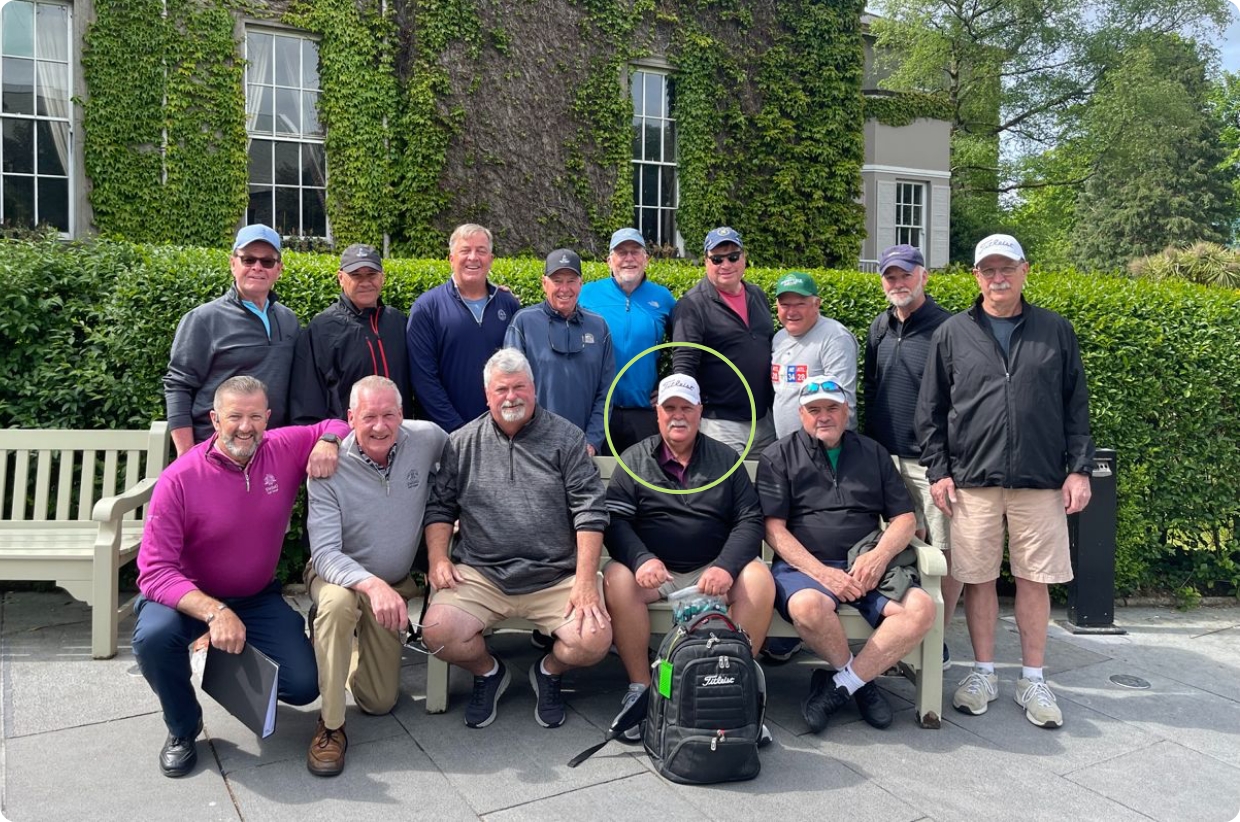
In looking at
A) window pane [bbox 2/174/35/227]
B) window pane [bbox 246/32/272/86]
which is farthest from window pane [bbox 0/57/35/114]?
window pane [bbox 246/32/272/86]

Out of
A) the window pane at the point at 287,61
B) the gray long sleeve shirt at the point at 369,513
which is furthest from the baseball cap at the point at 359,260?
the window pane at the point at 287,61

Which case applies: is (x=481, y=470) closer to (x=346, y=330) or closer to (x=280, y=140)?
(x=346, y=330)

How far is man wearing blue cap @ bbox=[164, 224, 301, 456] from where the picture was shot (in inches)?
191

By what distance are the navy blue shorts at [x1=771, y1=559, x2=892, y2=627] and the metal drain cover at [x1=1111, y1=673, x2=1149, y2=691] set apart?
1660 millimetres

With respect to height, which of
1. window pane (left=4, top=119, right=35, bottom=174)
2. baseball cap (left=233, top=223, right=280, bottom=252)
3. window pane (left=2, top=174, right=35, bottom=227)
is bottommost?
baseball cap (left=233, top=223, right=280, bottom=252)

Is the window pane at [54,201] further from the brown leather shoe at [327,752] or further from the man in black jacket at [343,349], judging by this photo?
the brown leather shoe at [327,752]

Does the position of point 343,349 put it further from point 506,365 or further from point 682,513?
point 682,513

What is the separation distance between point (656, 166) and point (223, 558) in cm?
1192

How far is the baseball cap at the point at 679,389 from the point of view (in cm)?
454

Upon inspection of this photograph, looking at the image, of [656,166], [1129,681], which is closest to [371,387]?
[1129,681]

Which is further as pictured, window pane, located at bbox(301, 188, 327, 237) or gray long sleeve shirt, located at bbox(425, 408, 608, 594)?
window pane, located at bbox(301, 188, 327, 237)

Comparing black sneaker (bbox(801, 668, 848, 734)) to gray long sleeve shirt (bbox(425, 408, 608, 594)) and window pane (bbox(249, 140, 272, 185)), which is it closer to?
gray long sleeve shirt (bbox(425, 408, 608, 594))

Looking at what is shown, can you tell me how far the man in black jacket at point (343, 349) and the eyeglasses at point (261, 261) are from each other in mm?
346

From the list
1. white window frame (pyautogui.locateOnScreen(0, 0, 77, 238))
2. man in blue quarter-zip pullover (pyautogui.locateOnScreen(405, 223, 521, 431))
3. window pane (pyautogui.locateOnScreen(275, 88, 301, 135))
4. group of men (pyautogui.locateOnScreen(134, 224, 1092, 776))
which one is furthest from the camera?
window pane (pyautogui.locateOnScreen(275, 88, 301, 135))
